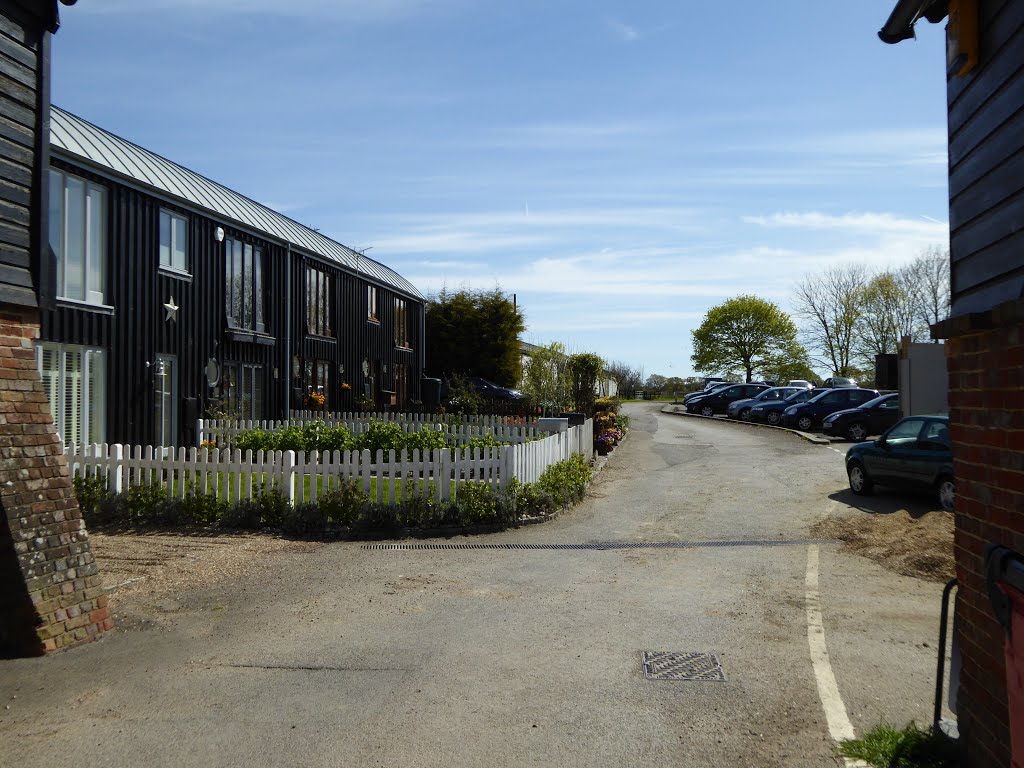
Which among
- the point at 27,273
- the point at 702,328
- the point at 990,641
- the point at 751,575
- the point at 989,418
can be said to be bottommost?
the point at 751,575

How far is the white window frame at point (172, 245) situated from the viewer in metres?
17.6

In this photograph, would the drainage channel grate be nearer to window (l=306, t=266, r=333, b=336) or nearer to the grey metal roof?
the grey metal roof

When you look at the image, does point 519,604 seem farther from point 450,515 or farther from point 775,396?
point 775,396

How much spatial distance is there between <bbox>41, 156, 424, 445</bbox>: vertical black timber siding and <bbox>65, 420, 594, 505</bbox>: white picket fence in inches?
91.3

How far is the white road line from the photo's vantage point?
4780 millimetres

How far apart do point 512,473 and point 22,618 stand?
7186 mm

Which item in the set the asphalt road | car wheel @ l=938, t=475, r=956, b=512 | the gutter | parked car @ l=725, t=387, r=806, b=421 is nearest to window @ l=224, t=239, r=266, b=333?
the asphalt road

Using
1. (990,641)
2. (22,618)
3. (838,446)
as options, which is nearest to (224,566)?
(22,618)

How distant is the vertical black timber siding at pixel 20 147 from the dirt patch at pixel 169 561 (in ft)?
9.28

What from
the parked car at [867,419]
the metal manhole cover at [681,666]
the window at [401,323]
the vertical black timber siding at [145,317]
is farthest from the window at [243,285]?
the parked car at [867,419]

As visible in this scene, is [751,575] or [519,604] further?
[751,575]

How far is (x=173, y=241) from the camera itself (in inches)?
709

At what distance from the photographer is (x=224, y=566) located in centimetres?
919

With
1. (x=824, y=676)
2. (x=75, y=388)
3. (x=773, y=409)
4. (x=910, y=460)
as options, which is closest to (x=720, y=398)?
(x=773, y=409)
